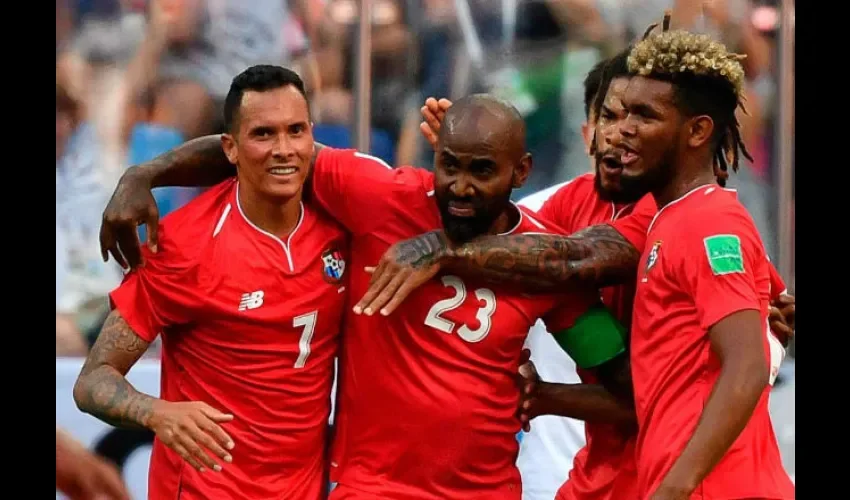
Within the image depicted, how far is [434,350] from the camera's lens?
3357 mm

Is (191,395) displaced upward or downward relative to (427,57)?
downward

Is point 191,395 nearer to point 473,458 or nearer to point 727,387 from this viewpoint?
point 473,458

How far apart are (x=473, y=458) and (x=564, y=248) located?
656 mm

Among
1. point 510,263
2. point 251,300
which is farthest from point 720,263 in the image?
point 251,300

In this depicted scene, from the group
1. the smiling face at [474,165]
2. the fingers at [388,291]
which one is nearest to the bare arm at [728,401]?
the smiling face at [474,165]

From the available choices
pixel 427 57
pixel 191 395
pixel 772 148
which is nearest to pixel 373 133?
pixel 427 57

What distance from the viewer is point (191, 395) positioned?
11.4ft

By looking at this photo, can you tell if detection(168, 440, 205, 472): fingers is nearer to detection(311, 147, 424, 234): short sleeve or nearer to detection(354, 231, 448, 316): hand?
detection(354, 231, 448, 316): hand

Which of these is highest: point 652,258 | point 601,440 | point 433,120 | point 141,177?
point 433,120

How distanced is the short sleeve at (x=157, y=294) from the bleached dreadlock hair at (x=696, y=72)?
1378mm

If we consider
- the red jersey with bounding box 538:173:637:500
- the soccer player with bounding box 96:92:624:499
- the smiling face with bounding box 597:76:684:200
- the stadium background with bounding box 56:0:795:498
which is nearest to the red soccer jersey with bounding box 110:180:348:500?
the soccer player with bounding box 96:92:624:499

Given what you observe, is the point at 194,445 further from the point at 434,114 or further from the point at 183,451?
the point at 434,114

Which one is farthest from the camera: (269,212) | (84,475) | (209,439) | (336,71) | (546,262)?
(336,71)

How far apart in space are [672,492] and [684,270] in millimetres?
527
